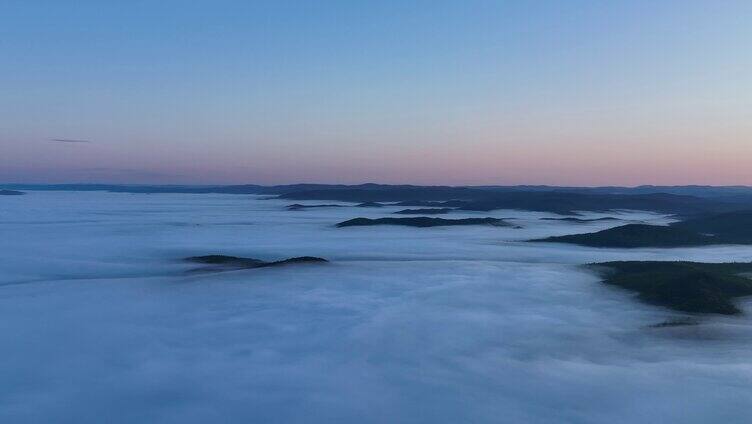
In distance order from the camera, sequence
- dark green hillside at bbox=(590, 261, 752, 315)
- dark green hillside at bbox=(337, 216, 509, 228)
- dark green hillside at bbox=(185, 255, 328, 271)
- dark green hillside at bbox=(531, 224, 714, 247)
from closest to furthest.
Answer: dark green hillside at bbox=(590, 261, 752, 315), dark green hillside at bbox=(185, 255, 328, 271), dark green hillside at bbox=(531, 224, 714, 247), dark green hillside at bbox=(337, 216, 509, 228)

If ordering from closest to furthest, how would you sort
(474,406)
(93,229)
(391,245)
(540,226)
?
(474,406), (391,245), (93,229), (540,226)

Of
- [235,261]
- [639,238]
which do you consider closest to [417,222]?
[639,238]

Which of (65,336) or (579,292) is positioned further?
(579,292)

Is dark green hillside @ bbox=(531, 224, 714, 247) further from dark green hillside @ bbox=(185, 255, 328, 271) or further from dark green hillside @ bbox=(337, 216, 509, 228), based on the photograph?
dark green hillside @ bbox=(185, 255, 328, 271)

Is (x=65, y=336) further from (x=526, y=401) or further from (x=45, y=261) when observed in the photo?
(x=45, y=261)

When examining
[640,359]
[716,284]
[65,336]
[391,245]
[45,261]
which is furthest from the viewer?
[391,245]

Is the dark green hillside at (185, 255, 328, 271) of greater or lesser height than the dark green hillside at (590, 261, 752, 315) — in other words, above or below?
below

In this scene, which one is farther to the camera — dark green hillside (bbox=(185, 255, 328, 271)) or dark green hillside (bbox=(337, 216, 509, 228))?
dark green hillside (bbox=(337, 216, 509, 228))

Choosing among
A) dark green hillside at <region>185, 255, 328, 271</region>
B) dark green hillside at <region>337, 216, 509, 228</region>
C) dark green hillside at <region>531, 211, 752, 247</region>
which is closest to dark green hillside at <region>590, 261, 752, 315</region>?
dark green hillside at <region>185, 255, 328, 271</region>

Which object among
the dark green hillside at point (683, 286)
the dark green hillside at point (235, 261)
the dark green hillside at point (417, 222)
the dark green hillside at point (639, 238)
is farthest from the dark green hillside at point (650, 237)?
the dark green hillside at point (235, 261)

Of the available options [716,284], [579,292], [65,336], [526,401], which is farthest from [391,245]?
[526,401]
